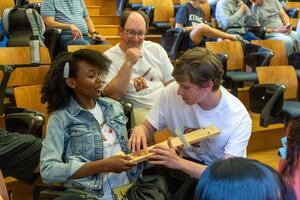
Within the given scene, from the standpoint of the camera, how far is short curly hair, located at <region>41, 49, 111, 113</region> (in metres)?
1.51

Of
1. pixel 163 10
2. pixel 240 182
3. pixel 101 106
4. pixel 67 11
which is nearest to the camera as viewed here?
pixel 240 182

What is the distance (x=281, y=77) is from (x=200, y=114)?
1678 mm

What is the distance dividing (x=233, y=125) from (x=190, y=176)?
24 cm

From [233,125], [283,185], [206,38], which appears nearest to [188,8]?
[206,38]

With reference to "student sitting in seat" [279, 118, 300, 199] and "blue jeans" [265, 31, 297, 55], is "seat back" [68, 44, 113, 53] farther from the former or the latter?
"blue jeans" [265, 31, 297, 55]

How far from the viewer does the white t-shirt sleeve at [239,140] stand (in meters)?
1.50

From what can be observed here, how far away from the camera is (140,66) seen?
2219mm

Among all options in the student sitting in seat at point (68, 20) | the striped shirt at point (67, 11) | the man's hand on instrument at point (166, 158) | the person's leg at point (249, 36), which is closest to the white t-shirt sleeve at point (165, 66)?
the man's hand on instrument at point (166, 158)

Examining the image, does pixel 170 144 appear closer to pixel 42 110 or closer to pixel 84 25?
pixel 42 110

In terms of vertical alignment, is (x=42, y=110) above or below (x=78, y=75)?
below

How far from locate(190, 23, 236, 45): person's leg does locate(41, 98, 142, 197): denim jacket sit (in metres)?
2.35

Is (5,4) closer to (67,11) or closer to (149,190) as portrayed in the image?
(67,11)

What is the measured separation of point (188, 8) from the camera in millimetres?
4238

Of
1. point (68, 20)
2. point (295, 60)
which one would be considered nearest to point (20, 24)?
point (68, 20)
